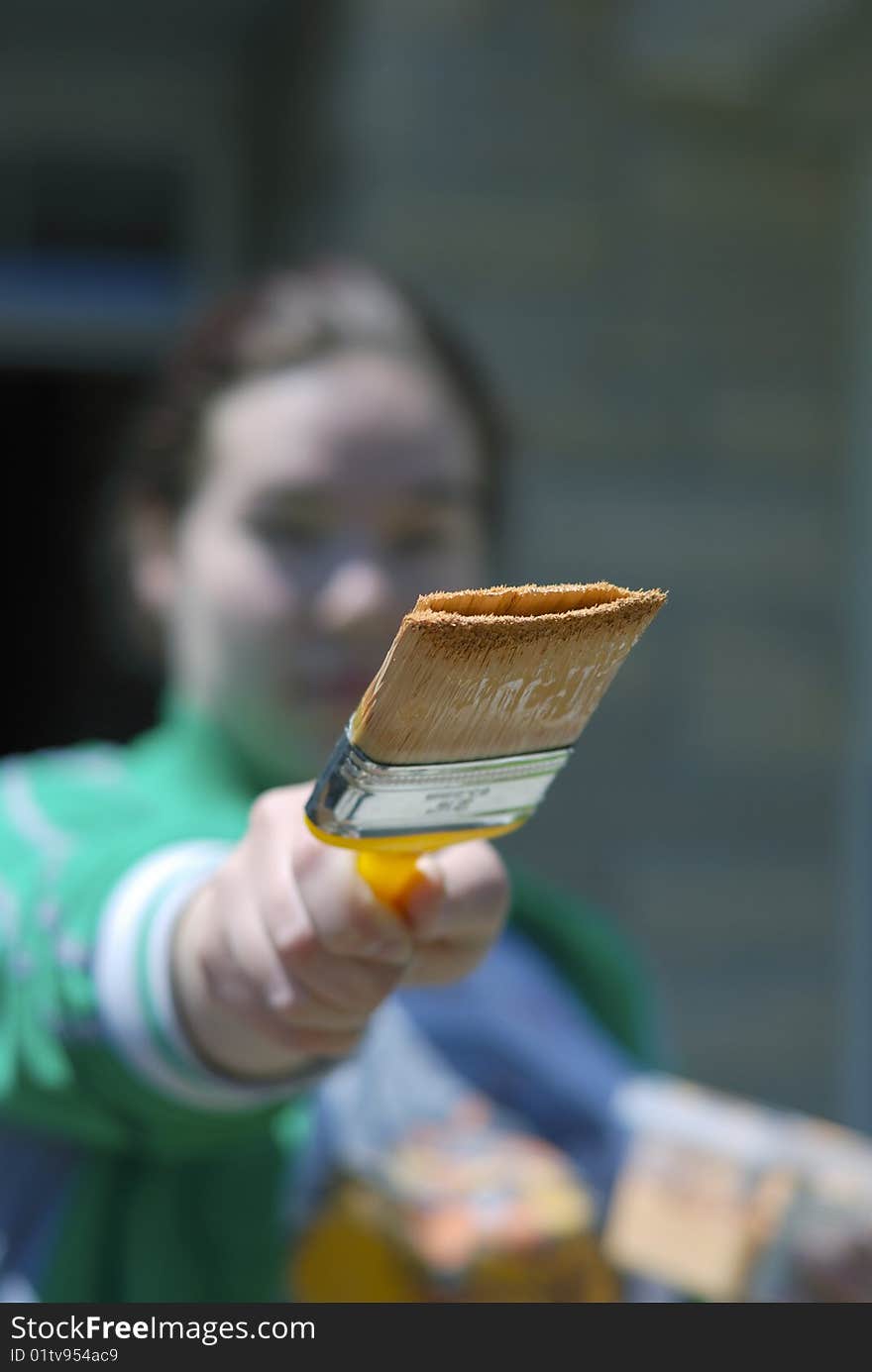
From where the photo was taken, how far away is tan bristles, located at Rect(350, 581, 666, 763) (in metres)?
0.34

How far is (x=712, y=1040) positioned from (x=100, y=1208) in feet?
4.31

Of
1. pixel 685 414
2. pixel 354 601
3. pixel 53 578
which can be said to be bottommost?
pixel 53 578

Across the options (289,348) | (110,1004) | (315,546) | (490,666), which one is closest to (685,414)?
(289,348)

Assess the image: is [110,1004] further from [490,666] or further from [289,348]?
[289,348]

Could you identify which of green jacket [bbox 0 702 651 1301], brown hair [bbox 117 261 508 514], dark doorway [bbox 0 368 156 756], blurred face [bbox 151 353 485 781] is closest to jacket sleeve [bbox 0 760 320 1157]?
green jacket [bbox 0 702 651 1301]

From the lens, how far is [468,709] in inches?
14.1

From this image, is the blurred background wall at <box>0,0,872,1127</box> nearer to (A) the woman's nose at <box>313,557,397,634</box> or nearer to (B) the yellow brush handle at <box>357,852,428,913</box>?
(A) the woman's nose at <box>313,557,397,634</box>

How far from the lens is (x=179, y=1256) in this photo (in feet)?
2.24

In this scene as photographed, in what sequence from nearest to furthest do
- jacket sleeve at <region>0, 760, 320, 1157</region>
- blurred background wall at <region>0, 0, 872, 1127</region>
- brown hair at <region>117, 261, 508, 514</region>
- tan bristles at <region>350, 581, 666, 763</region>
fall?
tan bristles at <region>350, 581, 666, 763</region> < jacket sleeve at <region>0, 760, 320, 1157</region> < brown hair at <region>117, 261, 508, 514</region> < blurred background wall at <region>0, 0, 872, 1127</region>

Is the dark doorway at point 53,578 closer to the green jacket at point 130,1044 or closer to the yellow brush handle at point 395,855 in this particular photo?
the green jacket at point 130,1044

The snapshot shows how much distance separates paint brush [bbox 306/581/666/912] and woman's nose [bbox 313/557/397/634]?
28cm

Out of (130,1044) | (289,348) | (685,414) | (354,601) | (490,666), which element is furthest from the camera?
(685,414)

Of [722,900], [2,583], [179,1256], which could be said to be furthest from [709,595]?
[2,583]

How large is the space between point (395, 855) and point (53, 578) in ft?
9.27
